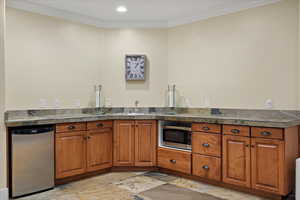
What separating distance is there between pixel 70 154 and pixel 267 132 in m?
2.69

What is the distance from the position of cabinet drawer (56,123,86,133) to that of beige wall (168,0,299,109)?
1.89m

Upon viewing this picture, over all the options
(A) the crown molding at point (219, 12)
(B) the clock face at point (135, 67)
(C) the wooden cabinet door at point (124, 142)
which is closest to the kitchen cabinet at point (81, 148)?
(C) the wooden cabinet door at point (124, 142)

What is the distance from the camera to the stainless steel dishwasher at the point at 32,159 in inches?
121

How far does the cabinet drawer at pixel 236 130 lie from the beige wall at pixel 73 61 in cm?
163

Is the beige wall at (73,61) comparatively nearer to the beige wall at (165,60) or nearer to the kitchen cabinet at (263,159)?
the beige wall at (165,60)

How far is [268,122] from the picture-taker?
2.95 meters

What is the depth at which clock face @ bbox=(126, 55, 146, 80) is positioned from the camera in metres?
4.66

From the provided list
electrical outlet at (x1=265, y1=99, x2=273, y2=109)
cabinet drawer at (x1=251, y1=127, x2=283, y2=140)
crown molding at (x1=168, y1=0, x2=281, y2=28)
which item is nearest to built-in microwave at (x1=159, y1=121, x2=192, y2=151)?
cabinet drawer at (x1=251, y1=127, x2=283, y2=140)

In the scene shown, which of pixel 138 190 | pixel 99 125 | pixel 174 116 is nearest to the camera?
pixel 138 190

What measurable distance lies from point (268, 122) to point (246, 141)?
0.39 meters

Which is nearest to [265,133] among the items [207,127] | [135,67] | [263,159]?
[263,159]

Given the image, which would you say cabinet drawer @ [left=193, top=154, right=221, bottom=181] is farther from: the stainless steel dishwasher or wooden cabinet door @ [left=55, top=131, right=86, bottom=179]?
the stainless steel dishwasher

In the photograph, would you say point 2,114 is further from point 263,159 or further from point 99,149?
point 263,159

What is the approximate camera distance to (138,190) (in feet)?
11.0
